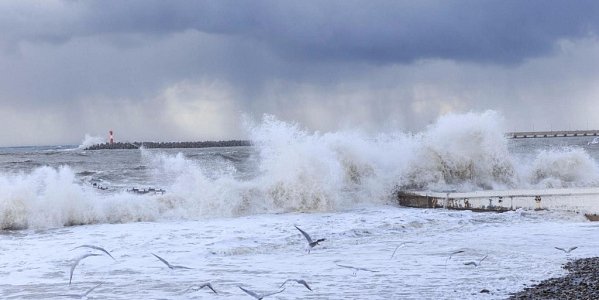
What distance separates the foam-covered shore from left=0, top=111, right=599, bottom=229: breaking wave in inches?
313

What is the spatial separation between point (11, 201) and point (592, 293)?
10520mm

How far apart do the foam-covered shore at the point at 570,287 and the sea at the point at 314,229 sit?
0.22m

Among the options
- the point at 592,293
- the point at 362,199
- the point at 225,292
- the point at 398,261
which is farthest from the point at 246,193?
the point at 592,293

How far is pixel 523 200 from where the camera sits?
14.2m

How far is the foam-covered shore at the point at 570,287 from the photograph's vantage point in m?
Result: 6.43

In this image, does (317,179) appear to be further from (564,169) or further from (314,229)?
(564,169)

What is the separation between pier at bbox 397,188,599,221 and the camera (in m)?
13.5

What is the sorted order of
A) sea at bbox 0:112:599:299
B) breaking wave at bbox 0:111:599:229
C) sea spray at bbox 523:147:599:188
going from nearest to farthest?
sea at bbox 0:112:599:299 → breaking wave at bbox 0:111:599:229 → sea spray at bbox 523:147:599:188

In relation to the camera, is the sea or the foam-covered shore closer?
the foam-covered shore

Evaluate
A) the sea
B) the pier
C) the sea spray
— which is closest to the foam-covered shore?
the sea

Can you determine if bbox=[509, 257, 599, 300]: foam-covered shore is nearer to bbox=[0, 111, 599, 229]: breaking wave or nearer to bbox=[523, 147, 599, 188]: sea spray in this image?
bbox=[0, 111, 599, 229]: breaking wave

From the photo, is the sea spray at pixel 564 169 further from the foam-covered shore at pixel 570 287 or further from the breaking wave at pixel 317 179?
the foam-covered shore at pixel 570 287

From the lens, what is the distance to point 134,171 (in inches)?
1185

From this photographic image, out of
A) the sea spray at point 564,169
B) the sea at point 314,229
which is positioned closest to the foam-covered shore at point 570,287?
the sea at point 314,229
